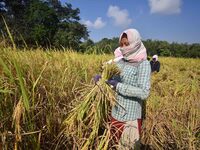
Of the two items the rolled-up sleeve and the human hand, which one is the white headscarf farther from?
the human hand

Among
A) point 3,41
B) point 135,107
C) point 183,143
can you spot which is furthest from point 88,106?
point 183,143

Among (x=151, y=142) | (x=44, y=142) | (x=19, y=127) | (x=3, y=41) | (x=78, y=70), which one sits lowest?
(x=151, y=142)

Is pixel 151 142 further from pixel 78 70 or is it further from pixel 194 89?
pixel 194 89

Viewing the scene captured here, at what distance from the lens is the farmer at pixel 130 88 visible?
2.50 metres

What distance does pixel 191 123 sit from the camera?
333cm

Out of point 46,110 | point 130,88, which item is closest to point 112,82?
point 130,88

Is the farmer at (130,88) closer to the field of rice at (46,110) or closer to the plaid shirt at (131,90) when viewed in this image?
the plaid shirt at (131,90)

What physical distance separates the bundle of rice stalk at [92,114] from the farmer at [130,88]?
0.06m

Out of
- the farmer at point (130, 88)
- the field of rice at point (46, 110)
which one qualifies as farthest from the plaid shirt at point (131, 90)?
the field of rice at point (46, 110)

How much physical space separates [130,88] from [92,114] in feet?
1.28

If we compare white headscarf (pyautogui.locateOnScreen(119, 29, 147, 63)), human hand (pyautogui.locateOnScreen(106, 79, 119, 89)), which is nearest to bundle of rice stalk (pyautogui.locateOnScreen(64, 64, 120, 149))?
human hand (pyautogui.locateOnScreen(106, 79, 119, 89))

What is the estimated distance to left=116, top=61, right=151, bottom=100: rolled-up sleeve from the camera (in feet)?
8.11

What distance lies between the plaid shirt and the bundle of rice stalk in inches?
2.8

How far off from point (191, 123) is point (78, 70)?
1.28 meters
